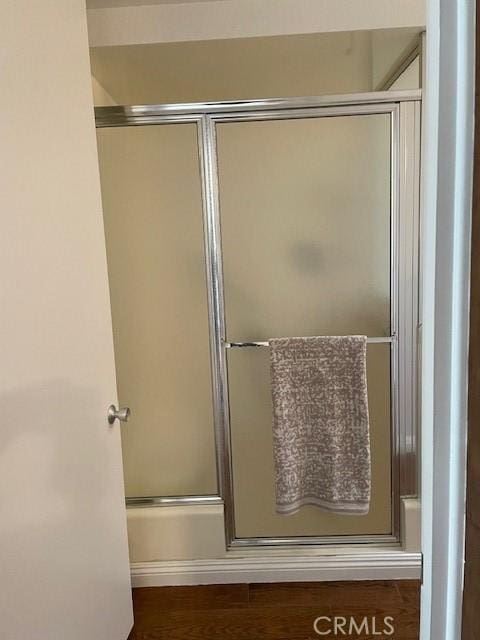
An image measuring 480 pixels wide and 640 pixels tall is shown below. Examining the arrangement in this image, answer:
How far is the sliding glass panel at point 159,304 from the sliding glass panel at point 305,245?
0.13m

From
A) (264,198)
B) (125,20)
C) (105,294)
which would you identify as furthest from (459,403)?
(125,20)

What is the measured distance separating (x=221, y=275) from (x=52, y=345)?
35.4 inches

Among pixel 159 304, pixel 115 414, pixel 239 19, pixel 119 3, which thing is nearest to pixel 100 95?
pixel 119 3

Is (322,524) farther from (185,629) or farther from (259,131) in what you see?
(259,131)

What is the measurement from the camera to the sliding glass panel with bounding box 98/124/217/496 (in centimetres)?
181

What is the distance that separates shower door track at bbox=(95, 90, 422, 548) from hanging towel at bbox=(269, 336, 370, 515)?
8.3 inches

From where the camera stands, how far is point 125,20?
5.54ft

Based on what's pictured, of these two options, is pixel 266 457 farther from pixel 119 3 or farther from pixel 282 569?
pixel 119 3

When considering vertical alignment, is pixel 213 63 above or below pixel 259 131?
above

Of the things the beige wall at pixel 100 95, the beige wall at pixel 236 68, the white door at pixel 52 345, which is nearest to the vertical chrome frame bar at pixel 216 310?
the beige wall at pixel 236 68

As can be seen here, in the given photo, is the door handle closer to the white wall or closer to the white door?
the white door

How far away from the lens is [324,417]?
5.84ft

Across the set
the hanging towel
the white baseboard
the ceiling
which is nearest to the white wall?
the ceiling

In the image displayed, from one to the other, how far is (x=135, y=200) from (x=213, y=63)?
1.02m
